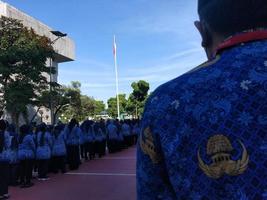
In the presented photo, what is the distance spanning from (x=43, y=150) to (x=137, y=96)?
3018cm

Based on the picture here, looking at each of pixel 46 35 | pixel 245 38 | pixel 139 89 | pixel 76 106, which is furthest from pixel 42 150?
pixel 46 35

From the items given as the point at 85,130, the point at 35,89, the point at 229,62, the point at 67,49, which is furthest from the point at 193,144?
the point at 67,49

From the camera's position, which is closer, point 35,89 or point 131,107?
point 35,89

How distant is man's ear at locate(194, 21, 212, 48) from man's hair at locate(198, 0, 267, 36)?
0.27 ft

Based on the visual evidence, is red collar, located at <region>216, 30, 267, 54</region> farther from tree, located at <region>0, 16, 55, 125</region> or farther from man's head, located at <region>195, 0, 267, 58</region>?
tree, located at <region>0, 16, 55, 125</region>

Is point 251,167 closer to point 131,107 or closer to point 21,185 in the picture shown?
point 21,185

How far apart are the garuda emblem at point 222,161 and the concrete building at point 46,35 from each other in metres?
24.1

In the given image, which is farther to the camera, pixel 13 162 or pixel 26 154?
pixel 26 154

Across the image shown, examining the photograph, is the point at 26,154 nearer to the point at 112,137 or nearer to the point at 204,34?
the point at 112,137

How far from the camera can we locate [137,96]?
136 ft

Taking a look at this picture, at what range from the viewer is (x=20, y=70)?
21.2m

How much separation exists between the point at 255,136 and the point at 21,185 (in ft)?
33.9

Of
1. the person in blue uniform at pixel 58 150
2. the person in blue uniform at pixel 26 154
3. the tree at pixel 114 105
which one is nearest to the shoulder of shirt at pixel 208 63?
the person in blue uniform at pixel 26 154

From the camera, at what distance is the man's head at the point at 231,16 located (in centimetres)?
130
